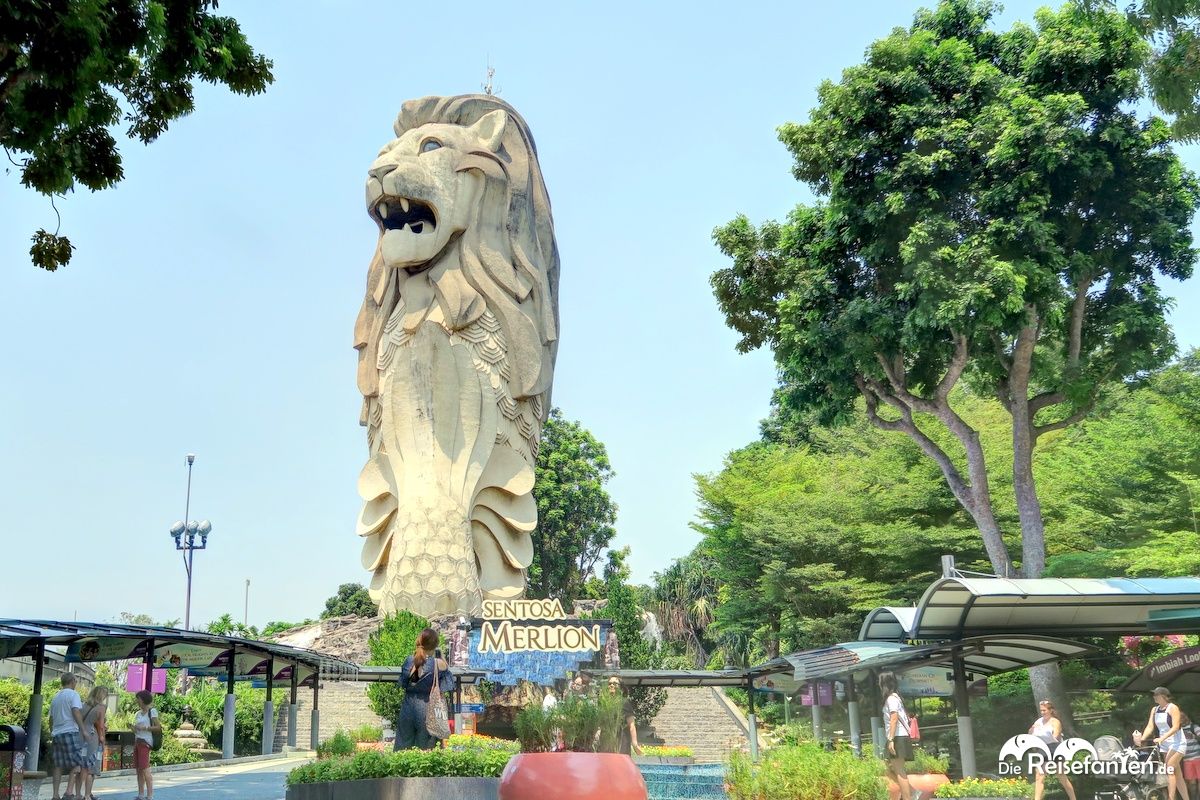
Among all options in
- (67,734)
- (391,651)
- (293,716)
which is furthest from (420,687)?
(391,651)

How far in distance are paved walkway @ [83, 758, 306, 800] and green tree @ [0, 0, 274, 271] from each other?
21.1 ft

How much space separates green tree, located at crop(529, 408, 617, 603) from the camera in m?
45.6

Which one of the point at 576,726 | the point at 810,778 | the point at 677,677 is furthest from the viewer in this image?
the point at 677,677

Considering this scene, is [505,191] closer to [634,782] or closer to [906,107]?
[906,107]

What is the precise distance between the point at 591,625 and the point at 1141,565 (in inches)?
386

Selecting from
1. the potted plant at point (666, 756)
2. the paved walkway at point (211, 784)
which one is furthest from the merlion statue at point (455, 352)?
the paved walkway at point (211, 784)

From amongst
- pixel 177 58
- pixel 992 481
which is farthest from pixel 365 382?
pixel 177 58

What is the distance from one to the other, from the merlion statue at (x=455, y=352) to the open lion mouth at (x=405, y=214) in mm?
37

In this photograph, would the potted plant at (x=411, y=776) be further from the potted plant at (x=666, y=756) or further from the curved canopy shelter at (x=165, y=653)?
the potted plant at (x=666, y=756)

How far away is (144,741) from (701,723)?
64.9ft

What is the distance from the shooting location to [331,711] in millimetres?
27172

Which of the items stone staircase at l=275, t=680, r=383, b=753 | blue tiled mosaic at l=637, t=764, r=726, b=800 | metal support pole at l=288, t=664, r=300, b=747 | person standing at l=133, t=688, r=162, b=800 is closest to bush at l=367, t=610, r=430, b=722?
stone staircase at l=275, t=680, r=383, b=753

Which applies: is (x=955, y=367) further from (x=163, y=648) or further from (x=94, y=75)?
(x=94, y=75)

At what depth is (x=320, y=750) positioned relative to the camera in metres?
13.4
